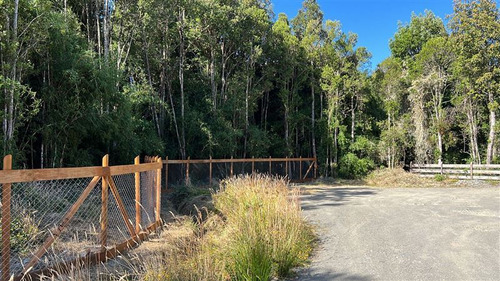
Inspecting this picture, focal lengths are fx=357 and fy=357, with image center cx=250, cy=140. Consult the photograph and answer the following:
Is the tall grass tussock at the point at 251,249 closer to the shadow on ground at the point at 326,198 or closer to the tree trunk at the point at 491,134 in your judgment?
the shadow on ground at the point at 326,198

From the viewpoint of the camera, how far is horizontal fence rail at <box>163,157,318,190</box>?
589 inches

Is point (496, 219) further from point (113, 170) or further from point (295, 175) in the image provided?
point (295, 175)

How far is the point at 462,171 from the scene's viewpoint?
20.3 m

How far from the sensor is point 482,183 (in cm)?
1839

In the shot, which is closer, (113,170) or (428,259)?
(428,259)

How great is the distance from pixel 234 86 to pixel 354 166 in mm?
9607

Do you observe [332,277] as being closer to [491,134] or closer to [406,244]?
[406,244]

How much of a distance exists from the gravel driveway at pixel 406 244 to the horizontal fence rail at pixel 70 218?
116 inches

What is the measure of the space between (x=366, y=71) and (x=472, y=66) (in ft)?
21.1

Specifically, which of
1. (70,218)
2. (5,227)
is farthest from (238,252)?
(5,227)

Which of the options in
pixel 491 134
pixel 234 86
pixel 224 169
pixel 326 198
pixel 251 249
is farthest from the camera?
pixel 491 134

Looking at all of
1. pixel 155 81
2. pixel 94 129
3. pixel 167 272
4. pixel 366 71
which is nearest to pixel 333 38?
pixel 366 71

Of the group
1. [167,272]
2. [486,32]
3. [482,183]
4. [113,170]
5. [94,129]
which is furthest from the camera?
[486,32]

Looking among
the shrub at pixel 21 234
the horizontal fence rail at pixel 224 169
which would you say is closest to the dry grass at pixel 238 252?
the shrub at pixel 21 234
